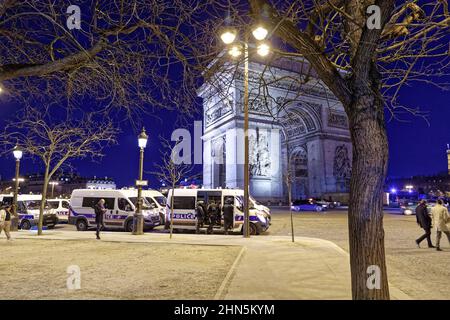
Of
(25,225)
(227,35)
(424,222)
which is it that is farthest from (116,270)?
(25,225)

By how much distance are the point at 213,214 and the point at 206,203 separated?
0.71 m

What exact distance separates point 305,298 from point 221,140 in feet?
121

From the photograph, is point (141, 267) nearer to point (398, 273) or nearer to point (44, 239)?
point (398, 273)

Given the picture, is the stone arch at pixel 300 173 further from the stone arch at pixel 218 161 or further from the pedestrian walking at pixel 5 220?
the pedestrian walking at pixel 5 220

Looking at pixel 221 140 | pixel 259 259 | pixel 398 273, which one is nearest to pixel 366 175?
pixel 398 273

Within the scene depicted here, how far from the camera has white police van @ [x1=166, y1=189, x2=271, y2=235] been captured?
16.1 meters

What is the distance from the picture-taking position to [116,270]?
24.9 ft

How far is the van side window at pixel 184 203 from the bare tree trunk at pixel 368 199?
552 inches

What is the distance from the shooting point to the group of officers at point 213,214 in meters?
16.0

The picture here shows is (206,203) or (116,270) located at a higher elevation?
(206,203)

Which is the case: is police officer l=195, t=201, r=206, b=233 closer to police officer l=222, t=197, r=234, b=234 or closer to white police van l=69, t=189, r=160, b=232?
police officer l=222, t=197, r=234, b=234

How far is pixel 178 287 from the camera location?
6.04m

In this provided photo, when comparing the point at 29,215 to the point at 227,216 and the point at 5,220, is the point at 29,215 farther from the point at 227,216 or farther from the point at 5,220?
the point at 227,216

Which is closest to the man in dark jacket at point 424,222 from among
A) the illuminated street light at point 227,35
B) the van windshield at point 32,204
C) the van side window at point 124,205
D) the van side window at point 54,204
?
the illuminated street light at point 227,35
